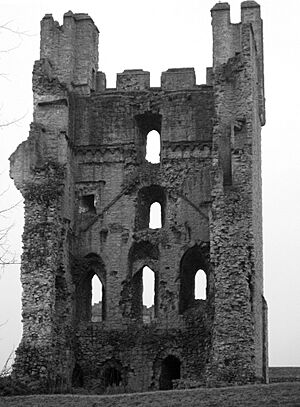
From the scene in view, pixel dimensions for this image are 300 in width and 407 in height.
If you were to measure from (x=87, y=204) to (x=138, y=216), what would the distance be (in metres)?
1.57

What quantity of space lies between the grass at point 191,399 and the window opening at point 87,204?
24.1 ft

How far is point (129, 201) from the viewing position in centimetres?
2941

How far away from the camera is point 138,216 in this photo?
29.4 m

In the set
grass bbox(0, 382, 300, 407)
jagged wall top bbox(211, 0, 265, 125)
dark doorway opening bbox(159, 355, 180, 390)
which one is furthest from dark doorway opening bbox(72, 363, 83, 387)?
jagged wall top bbox(211, 0, 265, 125)

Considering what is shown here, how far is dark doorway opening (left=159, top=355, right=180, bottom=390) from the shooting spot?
28.0 m

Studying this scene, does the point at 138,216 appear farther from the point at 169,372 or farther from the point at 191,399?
the point at 191,399

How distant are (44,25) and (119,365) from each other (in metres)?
9.84

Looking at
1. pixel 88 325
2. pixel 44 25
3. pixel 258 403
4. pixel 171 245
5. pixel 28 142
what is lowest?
pixel 258 403

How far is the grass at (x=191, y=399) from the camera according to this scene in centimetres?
2048

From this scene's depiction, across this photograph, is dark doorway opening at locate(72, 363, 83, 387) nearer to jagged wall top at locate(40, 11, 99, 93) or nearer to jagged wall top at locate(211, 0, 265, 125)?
jagged wall top at locate(40, 11, 99, 93)

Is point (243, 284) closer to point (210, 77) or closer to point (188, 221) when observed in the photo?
point (188, 221)

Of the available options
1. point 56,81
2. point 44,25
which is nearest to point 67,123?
point 56,81

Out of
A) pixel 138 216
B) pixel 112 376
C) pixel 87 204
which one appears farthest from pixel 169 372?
pixel 87 204

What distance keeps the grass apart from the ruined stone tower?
3.44m
